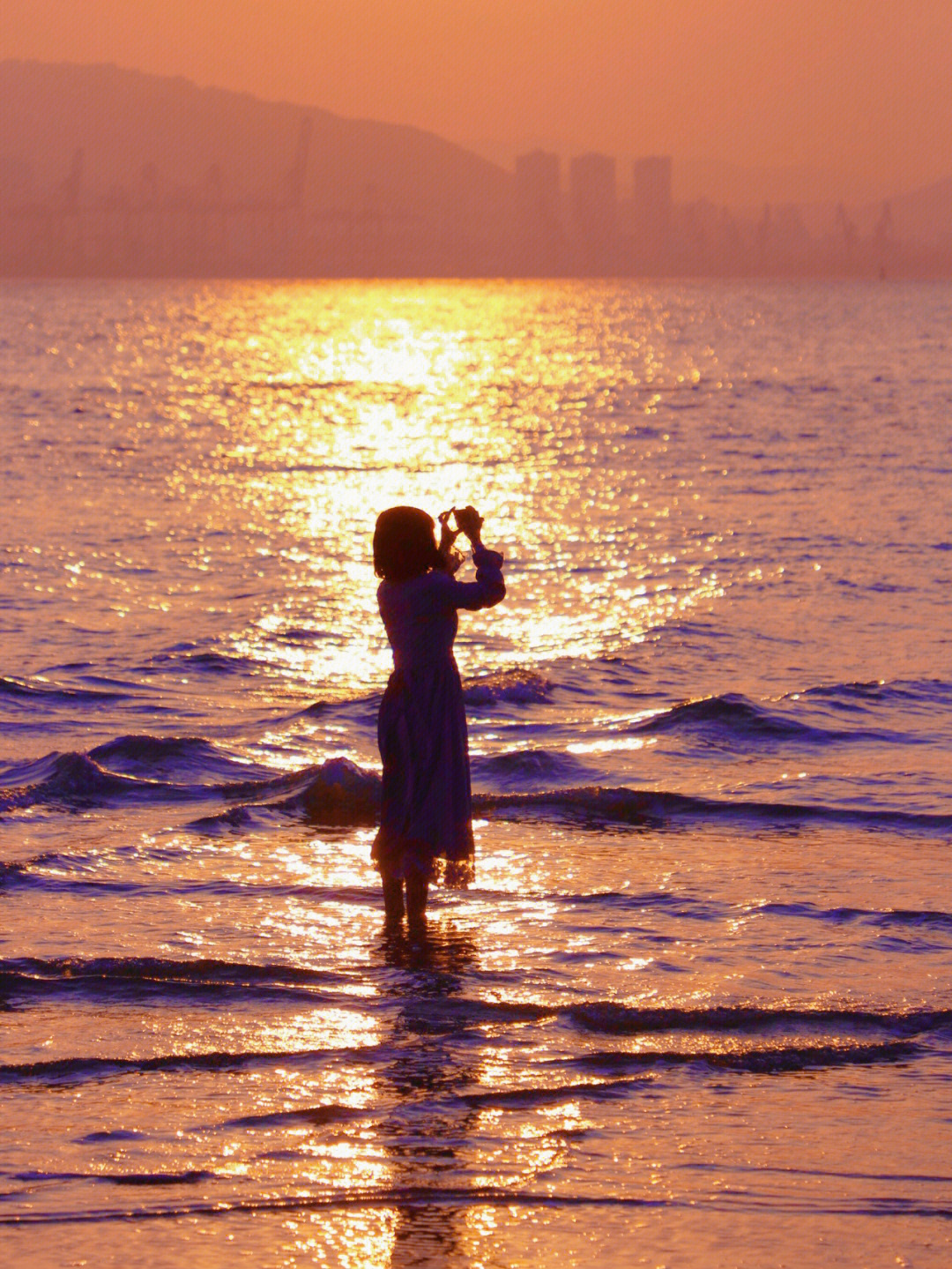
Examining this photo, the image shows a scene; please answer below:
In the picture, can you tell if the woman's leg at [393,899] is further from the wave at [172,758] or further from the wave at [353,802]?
the wave at [172,758]

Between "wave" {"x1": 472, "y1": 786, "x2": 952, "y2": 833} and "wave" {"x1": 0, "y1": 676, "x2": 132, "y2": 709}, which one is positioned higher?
"wave" {"x1": 0, "y1": 676, "x2": 132, "y2": 709}

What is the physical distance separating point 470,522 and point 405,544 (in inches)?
8.3

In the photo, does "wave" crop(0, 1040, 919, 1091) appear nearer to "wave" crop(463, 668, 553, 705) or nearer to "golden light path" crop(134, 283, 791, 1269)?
"golden light path" crop(134, 283, 791, 1269)

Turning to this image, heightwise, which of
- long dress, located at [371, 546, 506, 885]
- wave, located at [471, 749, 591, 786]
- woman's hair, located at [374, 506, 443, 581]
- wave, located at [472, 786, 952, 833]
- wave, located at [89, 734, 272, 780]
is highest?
woman's hair, located at [374, 506, 443, 581]

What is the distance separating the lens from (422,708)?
5.22 metres

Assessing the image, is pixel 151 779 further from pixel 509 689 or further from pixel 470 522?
pixel 470 522

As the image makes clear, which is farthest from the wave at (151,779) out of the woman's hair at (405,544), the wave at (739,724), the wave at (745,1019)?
the wave at (745,1019)

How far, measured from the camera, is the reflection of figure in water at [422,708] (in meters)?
5.14

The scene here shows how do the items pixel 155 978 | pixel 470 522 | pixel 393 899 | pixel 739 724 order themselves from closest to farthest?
pixel 155 978 < pixel 470 522 < pixel 393 899 < pixel 739 724

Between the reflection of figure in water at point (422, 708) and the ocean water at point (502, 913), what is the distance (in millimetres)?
301

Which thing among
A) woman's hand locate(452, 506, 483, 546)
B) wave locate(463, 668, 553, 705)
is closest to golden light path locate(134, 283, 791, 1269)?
wave locate(463, 668, 553, 705)

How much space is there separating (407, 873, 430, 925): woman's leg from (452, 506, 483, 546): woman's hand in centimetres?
108

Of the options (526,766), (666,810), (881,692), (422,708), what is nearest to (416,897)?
(422,708)

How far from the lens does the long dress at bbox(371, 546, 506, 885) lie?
17.0ft
